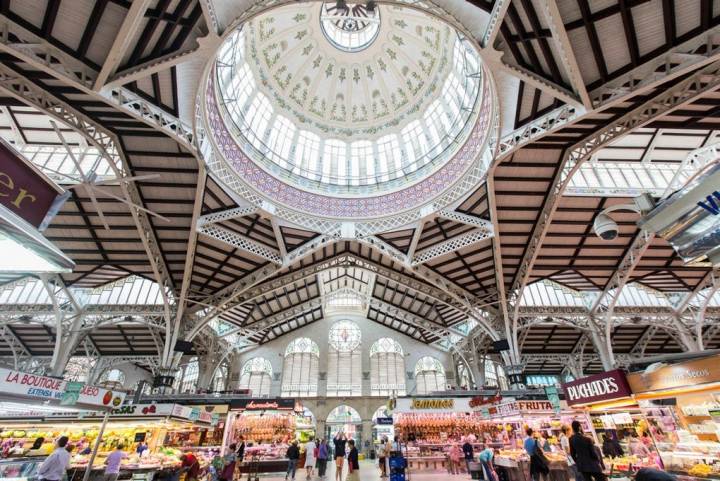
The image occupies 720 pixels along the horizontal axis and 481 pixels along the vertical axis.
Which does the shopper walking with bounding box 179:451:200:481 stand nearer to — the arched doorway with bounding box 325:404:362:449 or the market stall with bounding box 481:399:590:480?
the market stall with bounding box 481:399:590:480

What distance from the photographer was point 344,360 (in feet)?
109

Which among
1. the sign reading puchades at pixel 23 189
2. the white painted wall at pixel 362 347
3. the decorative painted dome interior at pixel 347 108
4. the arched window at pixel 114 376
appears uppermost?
the decorative painted dome interior at pixel 347 108

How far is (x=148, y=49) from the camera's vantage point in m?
9.21

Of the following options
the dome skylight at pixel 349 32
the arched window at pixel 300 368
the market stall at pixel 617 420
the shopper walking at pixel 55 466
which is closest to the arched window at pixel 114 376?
the arched window at pixel 300 368

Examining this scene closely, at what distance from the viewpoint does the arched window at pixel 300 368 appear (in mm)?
31734

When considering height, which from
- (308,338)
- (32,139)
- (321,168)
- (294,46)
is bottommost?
(308,338)

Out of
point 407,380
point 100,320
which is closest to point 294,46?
point 100,320

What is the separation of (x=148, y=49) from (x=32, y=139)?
33.5 feet

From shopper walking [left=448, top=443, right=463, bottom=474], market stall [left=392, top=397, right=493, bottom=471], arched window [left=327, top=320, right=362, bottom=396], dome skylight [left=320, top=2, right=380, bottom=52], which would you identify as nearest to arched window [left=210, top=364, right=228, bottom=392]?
arched window [left=327, top=320, right=362, bottom=396]

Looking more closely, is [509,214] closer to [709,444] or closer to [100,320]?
[709,444]

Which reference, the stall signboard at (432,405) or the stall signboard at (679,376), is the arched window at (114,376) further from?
the stall signboard at (679,376)

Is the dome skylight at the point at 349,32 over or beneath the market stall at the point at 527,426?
over

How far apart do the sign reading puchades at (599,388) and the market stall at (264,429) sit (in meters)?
14.4

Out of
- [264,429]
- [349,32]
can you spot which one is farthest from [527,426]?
[349,32]
